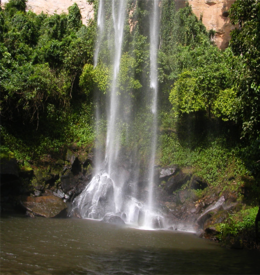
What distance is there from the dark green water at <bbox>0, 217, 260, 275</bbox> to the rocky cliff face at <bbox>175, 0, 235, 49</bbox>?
23739 mm

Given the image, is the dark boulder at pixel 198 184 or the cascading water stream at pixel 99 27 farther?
the cascading water stream at pixel 99 27

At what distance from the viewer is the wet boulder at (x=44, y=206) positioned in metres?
12.5

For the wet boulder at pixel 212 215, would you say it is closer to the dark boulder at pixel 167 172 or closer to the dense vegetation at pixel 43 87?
the dark boulder at pixel 167 172

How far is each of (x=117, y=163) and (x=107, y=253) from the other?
10145 millimetres

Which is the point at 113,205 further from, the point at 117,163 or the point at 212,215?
the point at 212,215

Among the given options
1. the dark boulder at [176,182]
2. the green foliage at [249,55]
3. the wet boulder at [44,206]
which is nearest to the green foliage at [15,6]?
the wet boulder at [44,206]

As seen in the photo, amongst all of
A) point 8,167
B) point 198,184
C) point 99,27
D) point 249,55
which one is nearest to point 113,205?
point 198,184

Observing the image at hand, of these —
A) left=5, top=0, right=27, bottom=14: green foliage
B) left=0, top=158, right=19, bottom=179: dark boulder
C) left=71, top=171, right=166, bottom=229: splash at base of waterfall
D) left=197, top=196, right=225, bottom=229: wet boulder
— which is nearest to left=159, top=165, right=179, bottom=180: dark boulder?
left=71, top=171, right=166, bottom=229: splash at base of waterfall

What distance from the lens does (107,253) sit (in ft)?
23.7

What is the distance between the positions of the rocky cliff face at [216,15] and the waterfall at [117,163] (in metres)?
7.06

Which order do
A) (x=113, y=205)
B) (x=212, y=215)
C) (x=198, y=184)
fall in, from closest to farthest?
1. (x=212, y=215)
2. (x=113, y=205)
3. (x=198, y=184)

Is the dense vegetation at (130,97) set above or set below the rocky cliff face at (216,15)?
below

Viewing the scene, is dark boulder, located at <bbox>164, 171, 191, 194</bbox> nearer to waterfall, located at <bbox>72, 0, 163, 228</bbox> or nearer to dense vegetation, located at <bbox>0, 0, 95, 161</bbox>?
waterfall, located at <bbox>72, 0, 163, 228</bbox>

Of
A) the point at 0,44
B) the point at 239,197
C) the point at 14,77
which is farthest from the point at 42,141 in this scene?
the point at 239,197
